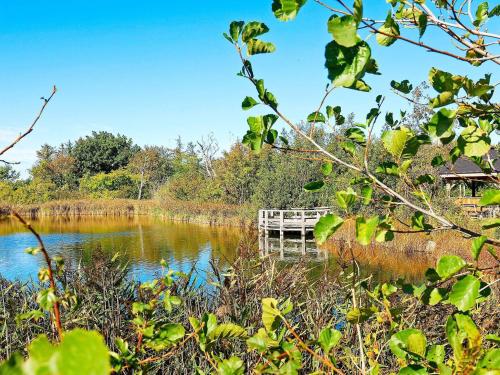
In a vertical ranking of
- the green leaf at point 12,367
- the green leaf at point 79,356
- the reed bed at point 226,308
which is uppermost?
the green leaf at point 79,356

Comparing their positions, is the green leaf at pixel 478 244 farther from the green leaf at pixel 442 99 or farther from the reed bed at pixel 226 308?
the reed bed at pixel 226 308

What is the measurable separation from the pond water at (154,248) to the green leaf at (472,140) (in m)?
7.22

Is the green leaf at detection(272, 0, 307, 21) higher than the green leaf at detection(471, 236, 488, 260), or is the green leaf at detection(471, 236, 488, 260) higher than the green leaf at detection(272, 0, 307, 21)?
the green leaf at detection(272, 0, 307, 21)

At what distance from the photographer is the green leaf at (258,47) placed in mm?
874

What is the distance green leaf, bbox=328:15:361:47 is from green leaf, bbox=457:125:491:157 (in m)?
0.47

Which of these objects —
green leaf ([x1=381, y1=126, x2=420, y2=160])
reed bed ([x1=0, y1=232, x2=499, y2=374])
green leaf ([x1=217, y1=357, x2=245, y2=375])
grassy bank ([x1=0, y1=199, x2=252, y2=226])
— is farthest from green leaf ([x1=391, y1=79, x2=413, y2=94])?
grassy bank ([x1=0, y1=199, x2=252, y2=226])

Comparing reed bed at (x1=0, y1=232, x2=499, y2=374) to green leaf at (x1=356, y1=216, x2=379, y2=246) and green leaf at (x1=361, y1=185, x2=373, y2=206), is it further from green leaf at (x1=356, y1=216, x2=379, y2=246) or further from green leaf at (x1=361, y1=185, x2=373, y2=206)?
green leaf at (x1=356, y1=216, x2=379, y2=246)

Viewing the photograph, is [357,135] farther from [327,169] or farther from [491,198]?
[491,198]

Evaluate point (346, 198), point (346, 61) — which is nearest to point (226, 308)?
point (346, 198)

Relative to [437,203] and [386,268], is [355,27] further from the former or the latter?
[437,203]

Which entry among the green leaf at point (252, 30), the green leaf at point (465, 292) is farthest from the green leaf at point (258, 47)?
the green leaf at point (465, 292)

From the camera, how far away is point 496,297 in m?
4.44

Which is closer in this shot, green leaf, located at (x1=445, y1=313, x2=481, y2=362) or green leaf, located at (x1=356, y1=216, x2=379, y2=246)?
green leaf, located at (x1=445, y1=313, x2=481, y2=362)

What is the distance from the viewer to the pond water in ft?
38.1
